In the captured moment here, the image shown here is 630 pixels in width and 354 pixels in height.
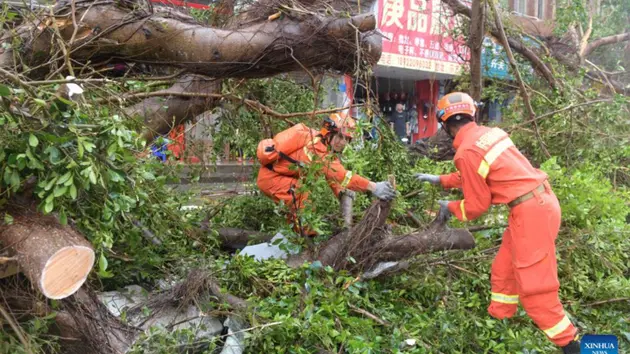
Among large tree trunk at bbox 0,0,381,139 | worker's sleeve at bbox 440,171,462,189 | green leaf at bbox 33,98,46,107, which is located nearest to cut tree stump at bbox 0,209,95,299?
green leaf at bbox 33,98,46,107

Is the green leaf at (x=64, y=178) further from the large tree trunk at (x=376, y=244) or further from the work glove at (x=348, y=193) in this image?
the work glove at (x=348, y=193)

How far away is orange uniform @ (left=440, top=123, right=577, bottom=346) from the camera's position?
3.02 metres

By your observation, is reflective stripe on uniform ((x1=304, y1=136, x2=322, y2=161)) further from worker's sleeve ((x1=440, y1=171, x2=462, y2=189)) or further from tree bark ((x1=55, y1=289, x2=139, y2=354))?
tree bark ((x1=55, y1=289, x2=139, y2=354))

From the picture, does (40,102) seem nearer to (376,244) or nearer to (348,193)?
(376,244)

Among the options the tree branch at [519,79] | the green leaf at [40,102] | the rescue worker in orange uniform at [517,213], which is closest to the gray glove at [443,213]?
the rescue worker in orange uniform at [517,213]

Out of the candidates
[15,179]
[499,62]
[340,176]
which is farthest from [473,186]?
[499,62]

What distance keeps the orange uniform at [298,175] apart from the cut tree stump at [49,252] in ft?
6.10

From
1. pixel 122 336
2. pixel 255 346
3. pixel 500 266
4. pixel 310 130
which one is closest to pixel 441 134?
pixel 310 130

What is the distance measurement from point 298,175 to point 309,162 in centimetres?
45

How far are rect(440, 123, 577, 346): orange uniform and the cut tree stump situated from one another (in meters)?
2.14

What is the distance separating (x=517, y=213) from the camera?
3.11 m

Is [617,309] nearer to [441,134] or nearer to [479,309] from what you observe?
[479,309]

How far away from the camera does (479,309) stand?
3654mm

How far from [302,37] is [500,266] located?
207cm
